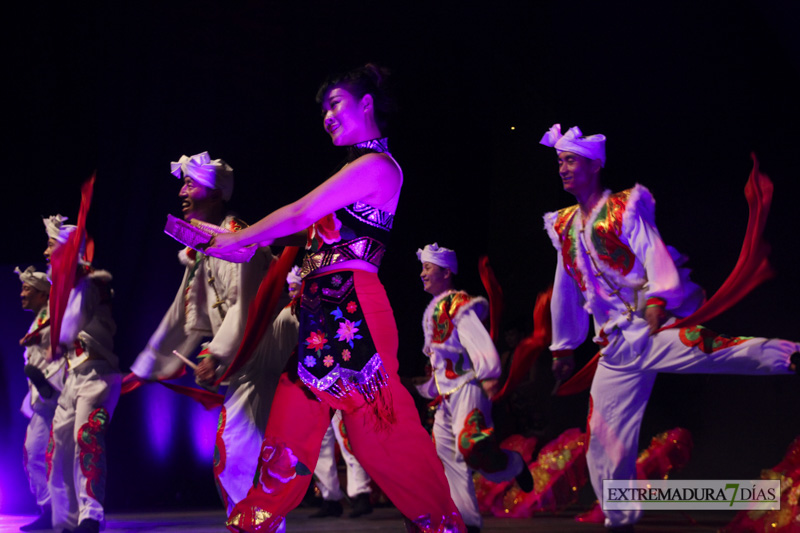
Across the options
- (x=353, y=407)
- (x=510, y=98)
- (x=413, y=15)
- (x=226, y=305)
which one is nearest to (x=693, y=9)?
(x=510, y=98)

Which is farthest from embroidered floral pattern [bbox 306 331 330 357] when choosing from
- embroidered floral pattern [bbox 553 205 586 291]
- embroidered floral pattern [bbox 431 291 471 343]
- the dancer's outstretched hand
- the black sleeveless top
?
embroidered floral pattern [bbox 431 291 471 343]

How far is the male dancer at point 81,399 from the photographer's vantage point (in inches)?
175

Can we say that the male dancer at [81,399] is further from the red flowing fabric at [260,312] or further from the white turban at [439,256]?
the white turban at [439,256]

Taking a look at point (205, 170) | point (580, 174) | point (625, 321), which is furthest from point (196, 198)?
point (625, 321)

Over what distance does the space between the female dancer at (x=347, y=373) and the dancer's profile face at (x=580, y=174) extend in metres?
1.74

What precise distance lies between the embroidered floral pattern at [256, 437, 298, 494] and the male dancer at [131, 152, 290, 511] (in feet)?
4.02

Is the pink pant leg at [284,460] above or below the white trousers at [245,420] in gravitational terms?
above

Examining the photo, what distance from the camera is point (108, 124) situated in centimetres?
573

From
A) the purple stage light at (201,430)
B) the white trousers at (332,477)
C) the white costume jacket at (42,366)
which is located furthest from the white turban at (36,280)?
the white trousers at (332,477)

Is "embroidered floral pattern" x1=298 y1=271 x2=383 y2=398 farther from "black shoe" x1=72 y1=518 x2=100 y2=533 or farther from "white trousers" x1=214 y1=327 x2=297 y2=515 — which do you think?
"black shoe" x1=72 y1=518 x2=100 y2=533

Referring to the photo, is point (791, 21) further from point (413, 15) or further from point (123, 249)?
point (123, 249)

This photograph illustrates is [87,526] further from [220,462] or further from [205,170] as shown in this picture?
[205,170]

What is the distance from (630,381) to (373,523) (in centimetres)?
210

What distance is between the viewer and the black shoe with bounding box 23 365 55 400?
5.09m
